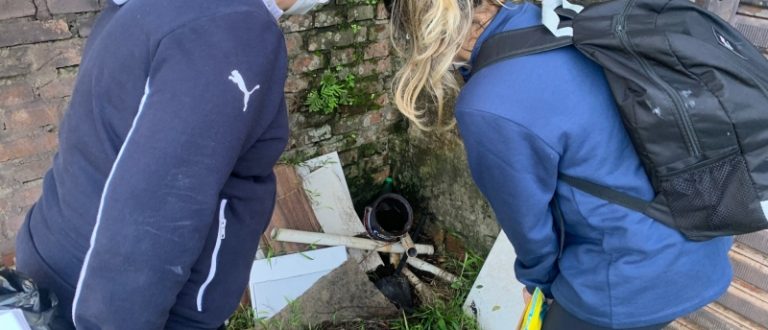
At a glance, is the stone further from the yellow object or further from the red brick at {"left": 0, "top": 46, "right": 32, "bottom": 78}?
the red brick at {"left": 0, "top": 46, "right": 32, "bottom": 78}

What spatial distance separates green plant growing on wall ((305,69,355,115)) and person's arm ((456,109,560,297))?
166cm

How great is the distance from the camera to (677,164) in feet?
3.77

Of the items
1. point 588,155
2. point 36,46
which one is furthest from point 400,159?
point 588,155

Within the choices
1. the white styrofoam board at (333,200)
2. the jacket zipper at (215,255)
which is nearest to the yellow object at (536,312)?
the jacket zipper at (215,255)

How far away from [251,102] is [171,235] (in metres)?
0.25

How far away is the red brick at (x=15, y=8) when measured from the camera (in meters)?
1.89

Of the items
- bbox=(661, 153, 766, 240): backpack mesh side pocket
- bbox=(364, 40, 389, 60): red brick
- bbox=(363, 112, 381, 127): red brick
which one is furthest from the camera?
bbox=(363, 112, 381, 127): red brick

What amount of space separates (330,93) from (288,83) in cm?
22

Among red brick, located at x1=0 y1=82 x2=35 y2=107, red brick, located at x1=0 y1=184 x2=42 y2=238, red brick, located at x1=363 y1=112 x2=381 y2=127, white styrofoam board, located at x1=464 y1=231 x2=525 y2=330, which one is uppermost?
red brick, located at x1=0 y1=82 x2=35 y2=107

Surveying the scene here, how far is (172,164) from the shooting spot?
0.88 metres

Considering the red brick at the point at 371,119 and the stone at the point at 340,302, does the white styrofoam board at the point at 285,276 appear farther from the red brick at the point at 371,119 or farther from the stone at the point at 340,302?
the red brick at the point at 371,119

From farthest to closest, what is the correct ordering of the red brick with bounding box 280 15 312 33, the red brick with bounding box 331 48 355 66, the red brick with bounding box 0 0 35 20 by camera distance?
the red brick with bounding box 331 48 355 66 < the red brick with bounding box 280 15 312 33 < the red brick with bounding box 0 0 35 20

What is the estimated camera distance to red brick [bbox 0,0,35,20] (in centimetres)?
189

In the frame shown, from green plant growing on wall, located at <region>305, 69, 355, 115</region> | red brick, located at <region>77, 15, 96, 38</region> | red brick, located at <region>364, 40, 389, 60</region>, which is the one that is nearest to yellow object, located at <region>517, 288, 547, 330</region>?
green plant growing on wall, located at <region>305, 69, 355, 115</region>
